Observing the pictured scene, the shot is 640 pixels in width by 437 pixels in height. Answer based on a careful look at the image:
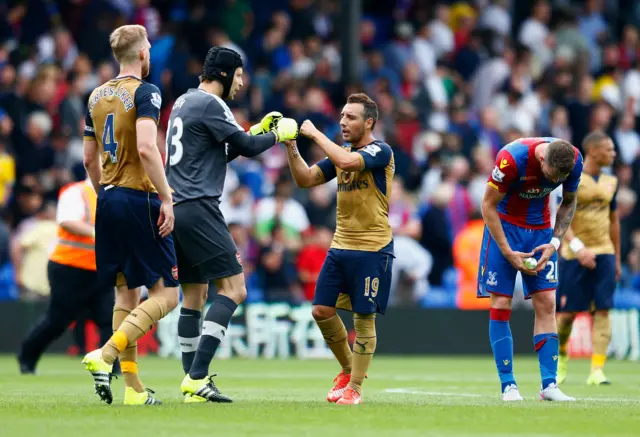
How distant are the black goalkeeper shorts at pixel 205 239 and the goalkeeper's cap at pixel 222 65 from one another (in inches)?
37.2

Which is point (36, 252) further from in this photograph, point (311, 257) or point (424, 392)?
point (424, 392)

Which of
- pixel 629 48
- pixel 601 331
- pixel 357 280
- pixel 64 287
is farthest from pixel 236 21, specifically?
pixel 357 280

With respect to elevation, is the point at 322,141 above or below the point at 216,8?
below

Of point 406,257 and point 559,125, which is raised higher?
point 559,125

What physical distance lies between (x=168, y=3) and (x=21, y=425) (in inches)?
649

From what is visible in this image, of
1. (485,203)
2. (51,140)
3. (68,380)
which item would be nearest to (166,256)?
(485,203)

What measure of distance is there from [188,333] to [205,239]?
2.91 ft

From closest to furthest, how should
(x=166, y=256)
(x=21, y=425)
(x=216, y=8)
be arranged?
1. (x=21, y=425)
2. (x=166, y=256)
3. (x=216, y=8)

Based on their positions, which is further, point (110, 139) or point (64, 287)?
point (64, 287)

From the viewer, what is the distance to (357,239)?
385 inches

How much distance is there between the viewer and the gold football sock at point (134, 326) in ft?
28.5

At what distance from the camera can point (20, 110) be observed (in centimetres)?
1897

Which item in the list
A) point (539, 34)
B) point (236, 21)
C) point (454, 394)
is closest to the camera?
point (454, 394)

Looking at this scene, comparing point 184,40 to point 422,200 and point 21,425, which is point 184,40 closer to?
point 422,200
